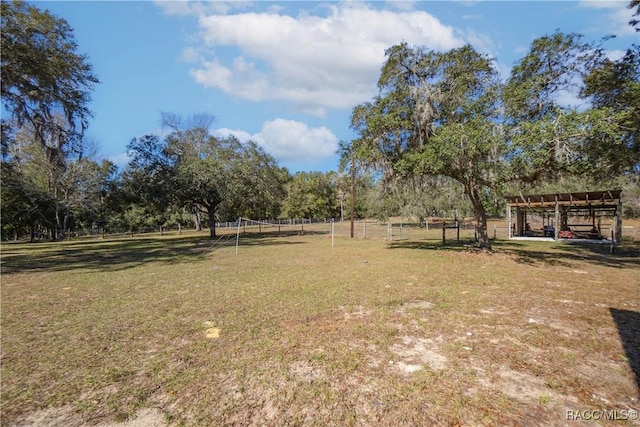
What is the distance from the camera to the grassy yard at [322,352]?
2590mm

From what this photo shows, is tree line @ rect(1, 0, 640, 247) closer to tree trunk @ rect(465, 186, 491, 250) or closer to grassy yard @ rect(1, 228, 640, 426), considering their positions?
tree trunk @ rect(465, 186, 491, 250)

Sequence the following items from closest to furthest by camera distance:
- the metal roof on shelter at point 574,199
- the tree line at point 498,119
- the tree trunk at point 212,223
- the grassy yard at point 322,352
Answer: the grassy yard at point 322,352
the tree line at point 498,119
the metal roof on shelter at point 574,199
the tree trunk at point 212,223

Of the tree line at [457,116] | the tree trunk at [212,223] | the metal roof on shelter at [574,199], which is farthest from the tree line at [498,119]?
the tree trunk at [212,223]

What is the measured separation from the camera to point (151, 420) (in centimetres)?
247

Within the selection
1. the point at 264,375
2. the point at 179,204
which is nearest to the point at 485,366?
the point at 264,375

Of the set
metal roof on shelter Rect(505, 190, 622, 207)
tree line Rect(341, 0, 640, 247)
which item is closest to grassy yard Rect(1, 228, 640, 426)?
tree line Rect(341, 0, 640, 247)

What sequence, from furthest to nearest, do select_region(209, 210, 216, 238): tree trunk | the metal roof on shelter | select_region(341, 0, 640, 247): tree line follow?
select_region(209, 210, 216, 238): tree trunk
the metal roof on shelter
select_region(341, 0, 640, 247): tree line

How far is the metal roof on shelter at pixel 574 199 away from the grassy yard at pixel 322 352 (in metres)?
9.19

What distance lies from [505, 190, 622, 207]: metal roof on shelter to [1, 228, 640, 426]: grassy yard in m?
9.19

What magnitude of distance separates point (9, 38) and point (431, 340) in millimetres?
13508

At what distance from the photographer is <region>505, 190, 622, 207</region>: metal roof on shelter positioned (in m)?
14.5

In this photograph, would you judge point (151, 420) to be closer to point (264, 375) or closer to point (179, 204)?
point (264, 375)

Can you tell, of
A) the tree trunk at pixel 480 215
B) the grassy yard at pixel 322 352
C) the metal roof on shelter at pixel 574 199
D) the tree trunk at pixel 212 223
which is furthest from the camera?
the tree trunk at pixel 212 223

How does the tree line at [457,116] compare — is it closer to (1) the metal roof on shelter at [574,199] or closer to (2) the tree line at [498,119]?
(2) the tree line at [498,119]
